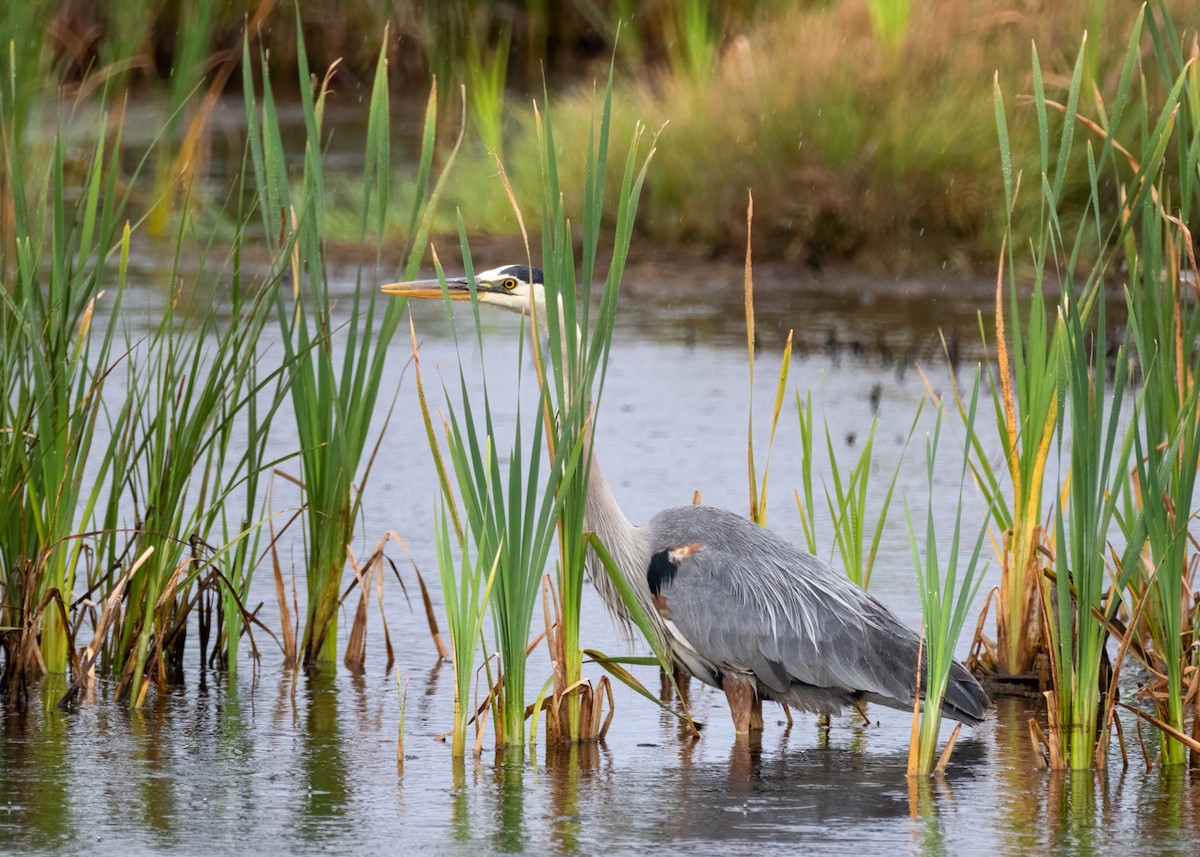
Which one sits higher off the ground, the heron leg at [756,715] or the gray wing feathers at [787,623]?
the gray wing feathers at [787,623]

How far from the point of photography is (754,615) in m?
4.77

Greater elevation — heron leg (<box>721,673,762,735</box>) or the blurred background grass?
the blurred background grass

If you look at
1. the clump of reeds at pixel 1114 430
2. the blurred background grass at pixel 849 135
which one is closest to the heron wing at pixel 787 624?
the clump of reeds at pixel 1114 430

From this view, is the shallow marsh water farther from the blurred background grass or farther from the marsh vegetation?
the blurred background grass

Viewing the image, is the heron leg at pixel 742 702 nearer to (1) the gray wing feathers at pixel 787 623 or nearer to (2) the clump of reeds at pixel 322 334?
(1) the gray wing feathers at pixel 787 623

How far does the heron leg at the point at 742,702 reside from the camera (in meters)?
4.78

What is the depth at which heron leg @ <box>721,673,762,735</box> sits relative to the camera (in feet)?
15.7

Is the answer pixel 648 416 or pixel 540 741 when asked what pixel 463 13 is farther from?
pixel 540 741

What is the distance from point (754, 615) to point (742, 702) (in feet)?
0.75

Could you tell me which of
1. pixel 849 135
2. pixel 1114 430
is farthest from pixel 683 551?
pixel 849 135

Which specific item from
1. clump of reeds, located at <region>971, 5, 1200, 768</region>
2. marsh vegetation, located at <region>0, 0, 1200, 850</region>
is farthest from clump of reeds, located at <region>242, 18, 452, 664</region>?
clump of reeds, located at <region>971, 5, 1200, 768</region>

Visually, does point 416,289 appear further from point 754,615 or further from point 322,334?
point 754,615

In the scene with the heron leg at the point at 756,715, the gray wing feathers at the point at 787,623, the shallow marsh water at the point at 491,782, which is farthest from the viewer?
the heron leg at the point at 756,715

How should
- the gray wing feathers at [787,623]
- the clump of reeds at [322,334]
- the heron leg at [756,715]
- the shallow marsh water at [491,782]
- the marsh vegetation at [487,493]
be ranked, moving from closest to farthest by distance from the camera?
1. the shallow marsh water at [491,782]
2. the marsh vegetation at [487,493]
3. the clump of reeds at [322,334]
4. the gray wing feathers at [787,623]
5. the heron leg at [756,715]
